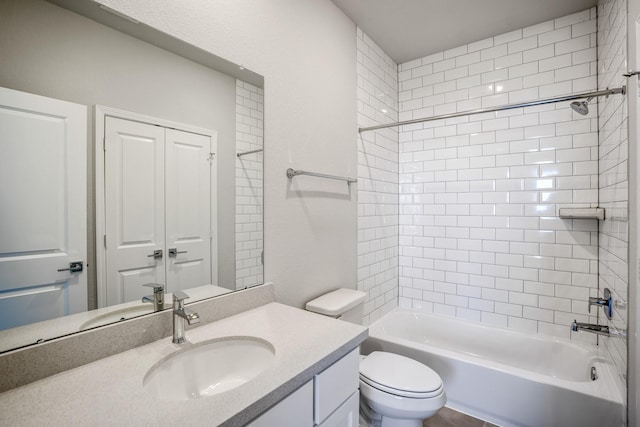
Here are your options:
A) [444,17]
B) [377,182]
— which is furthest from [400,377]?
[444,17]

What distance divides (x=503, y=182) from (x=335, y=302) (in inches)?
65.9

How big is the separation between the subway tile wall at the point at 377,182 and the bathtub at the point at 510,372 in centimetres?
32

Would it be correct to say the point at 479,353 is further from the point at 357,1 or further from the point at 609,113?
the point at 357,1

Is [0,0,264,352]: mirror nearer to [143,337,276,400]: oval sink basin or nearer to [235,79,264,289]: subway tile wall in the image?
[235,79,264,289]: subway tile wall

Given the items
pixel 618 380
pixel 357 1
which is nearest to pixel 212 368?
pixel 618 380

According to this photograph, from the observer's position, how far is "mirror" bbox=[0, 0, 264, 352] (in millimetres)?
808

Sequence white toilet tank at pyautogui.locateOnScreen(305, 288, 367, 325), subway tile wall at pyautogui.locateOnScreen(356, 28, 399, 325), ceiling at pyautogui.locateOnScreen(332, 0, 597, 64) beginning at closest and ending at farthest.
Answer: white toilet tank at pyautogui.locateOnScreen(305, 288, 367, 325) < ceiling at pyautogui.locateOnScreen(332, 0, 597, 64) < subway tile wall at pyautogui.locateOnScreen(356, 28, 399, 325)

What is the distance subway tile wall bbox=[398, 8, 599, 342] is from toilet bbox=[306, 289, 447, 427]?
111cm

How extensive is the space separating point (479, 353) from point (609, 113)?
1.87 meters

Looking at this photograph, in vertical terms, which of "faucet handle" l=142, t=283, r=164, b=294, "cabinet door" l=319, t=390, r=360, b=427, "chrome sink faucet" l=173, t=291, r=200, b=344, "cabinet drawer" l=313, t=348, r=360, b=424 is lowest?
"cabinet door" l=319, t=390, r=360, b=427

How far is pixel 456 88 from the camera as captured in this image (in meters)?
2.56

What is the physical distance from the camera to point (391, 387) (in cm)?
153

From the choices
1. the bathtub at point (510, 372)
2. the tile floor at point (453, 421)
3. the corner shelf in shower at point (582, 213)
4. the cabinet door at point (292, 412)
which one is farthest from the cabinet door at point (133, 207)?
the corner shelf in shower at point (582, 213)

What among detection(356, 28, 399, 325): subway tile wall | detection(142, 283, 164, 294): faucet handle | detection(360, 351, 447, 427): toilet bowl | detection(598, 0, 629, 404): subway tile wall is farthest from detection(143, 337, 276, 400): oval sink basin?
detection(598, 0, 629, 404): subway tile wall
